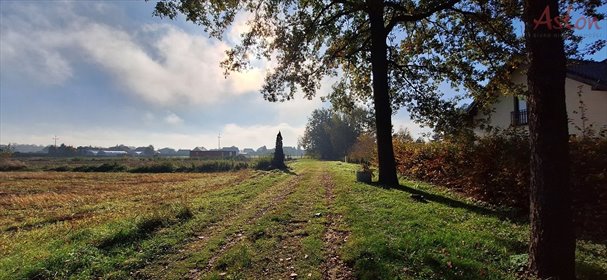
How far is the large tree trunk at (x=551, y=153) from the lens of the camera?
15.6ft

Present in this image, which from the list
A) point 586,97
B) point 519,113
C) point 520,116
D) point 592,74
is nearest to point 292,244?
point 586,97

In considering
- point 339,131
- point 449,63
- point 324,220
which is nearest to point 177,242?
point 324,220

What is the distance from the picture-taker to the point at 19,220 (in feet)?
42.2

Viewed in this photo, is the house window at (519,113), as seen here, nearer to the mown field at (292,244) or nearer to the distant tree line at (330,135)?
the mown field at (292,244)

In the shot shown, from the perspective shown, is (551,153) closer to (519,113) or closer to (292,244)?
(292,244)

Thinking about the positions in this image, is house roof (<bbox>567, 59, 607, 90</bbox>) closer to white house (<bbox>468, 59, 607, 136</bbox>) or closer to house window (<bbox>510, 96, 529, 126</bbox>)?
white house (<bbox>468, 59, 607, 136</bbox>)

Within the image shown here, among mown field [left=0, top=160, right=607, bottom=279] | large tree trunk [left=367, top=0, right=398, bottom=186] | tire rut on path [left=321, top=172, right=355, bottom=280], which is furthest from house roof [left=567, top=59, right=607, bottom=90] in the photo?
tire rut on path [left=321, top=172, right=355, bottom=280]

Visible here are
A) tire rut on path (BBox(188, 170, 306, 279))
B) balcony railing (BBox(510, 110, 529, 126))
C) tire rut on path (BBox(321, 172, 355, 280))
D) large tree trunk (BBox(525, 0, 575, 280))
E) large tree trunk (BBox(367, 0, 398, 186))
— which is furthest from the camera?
A: balcony railing (BBox(510, 110, 529, 126))

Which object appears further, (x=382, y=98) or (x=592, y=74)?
(x=592, y=74)

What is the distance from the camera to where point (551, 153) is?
15.7 ft

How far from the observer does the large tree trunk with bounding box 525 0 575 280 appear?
4.77 metres

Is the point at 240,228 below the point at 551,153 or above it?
below

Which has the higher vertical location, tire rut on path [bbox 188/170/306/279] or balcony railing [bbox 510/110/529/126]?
balcony railing [bbox 510/110/529/126]

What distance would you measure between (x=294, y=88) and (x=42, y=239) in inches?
483
